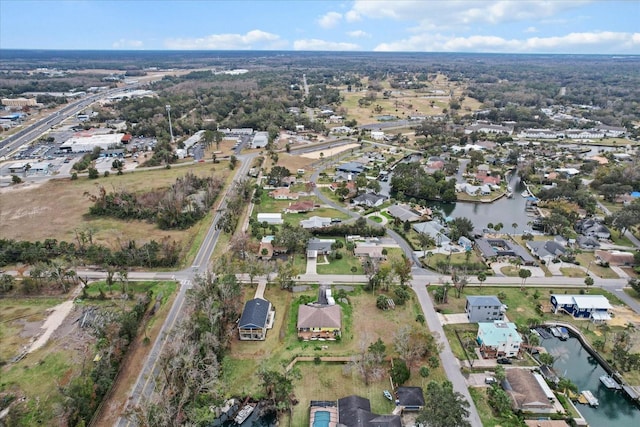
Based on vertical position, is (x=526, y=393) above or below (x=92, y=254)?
below

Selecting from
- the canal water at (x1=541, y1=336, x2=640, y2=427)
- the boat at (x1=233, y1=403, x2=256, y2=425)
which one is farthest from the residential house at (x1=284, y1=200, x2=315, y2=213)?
the canal water at (x1=541, y1=336, x2=640, y2=427)

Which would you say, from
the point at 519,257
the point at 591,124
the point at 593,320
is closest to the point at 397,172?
the point at 519,257

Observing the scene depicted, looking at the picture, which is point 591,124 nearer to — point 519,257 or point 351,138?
point 351,138

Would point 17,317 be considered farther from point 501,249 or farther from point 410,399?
point 501,249

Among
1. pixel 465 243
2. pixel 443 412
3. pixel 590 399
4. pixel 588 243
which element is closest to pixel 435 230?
pixel 465 243

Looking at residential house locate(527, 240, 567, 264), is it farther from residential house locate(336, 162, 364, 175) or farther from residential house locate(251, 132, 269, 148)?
residential house locate(251, 132, 269, 148)

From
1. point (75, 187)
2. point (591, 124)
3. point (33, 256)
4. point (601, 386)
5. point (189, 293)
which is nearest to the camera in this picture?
point (601, 386)

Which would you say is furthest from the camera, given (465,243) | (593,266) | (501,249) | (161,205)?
(161,205)
